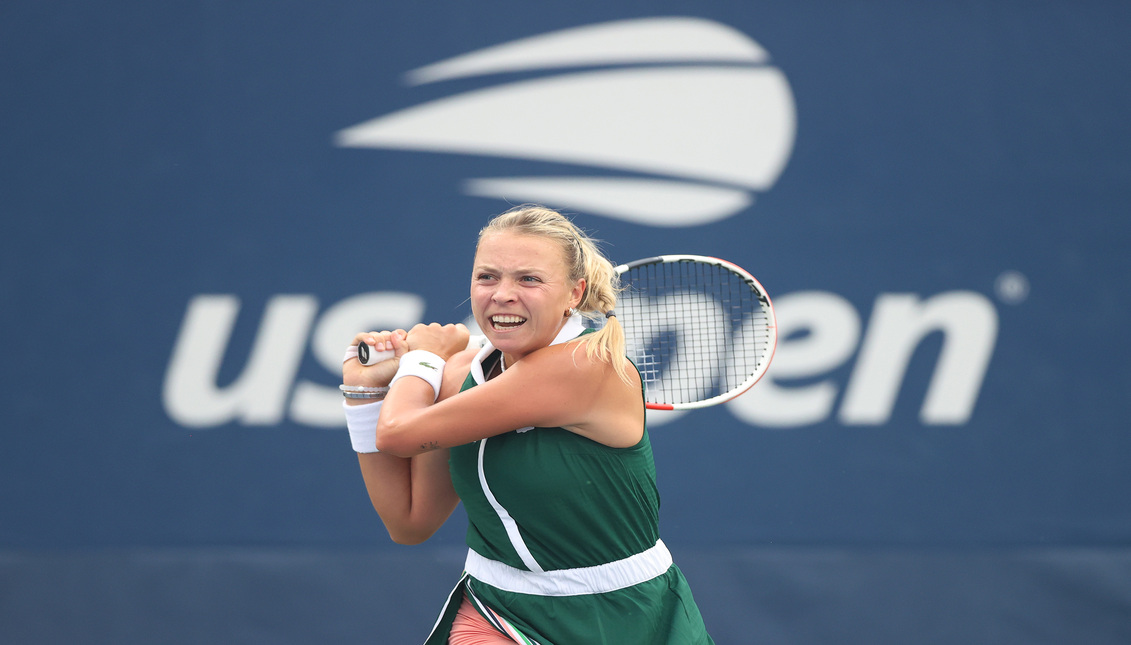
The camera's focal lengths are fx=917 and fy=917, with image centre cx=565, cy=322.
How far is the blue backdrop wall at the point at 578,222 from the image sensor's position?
4.33 meters

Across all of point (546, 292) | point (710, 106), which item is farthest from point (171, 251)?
point (546, 292)

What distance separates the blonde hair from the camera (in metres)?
1.96

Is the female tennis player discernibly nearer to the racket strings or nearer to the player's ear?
the player's ear

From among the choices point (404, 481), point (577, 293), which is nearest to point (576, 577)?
point (404, 481)

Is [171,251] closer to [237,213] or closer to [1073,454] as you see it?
[237,213]

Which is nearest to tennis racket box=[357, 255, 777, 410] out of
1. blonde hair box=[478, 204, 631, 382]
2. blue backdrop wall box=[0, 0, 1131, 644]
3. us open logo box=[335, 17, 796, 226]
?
blue backdrop wall box=[0, 0, 1131, 644]

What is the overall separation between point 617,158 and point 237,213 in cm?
185

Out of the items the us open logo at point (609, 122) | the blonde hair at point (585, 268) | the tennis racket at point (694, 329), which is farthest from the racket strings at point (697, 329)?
the blonde hair at point (585, 268)

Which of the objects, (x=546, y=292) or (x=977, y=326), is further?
(x=977, y=326)

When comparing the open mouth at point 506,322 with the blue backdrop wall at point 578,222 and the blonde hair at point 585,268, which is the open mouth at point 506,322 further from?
the blue backdrop wall at point 578,222

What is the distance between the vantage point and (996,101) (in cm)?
439

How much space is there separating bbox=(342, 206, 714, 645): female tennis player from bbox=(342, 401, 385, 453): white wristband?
0.05 ft

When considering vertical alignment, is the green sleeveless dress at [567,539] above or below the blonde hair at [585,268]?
below

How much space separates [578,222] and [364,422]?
2.50 meters
